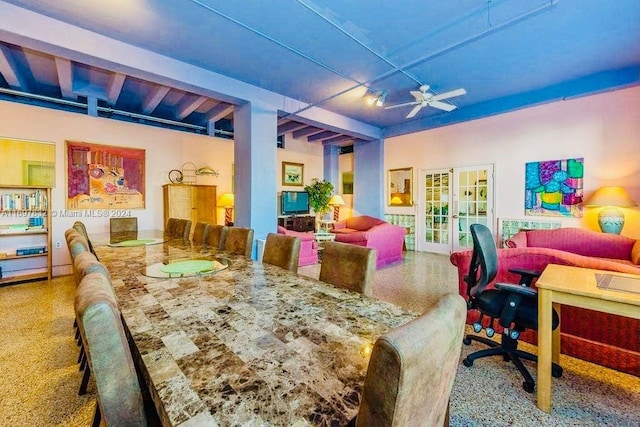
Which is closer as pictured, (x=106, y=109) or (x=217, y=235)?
(x=217, y=235)

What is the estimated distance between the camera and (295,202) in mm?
7656

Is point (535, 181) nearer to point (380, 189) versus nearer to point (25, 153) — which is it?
point (380, 189)

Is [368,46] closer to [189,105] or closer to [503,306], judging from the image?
[503,306]

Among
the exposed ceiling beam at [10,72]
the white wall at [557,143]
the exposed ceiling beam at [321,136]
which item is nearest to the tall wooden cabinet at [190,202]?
the exposed ceiling beam at [10,72]

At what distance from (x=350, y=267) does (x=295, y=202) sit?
600cm

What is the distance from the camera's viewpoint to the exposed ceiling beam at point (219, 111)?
211 inches

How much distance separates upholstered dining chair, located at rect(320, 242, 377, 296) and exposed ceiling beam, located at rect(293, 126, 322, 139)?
554cm

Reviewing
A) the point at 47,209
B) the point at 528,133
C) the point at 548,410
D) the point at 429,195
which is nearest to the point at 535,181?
the point at 528,133

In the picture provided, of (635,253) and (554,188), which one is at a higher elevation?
(554,188)

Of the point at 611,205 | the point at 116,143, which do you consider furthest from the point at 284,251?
the point at 611,205

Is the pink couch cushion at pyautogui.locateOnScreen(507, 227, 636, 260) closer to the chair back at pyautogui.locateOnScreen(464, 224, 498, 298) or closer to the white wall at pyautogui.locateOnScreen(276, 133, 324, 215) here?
the chair back at pyautogui.locateOnScreen(464, 224, 498, 298)

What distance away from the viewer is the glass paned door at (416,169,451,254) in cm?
634

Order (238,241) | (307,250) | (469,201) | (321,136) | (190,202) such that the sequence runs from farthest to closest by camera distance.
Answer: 1. (321,136)
2. (469,201)
3. (190,202)
4. (307,250)
5. (238,241)

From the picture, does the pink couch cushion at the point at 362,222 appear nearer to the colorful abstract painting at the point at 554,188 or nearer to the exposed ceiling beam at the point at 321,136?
the exposed ceiling beam at the point at 321,136
